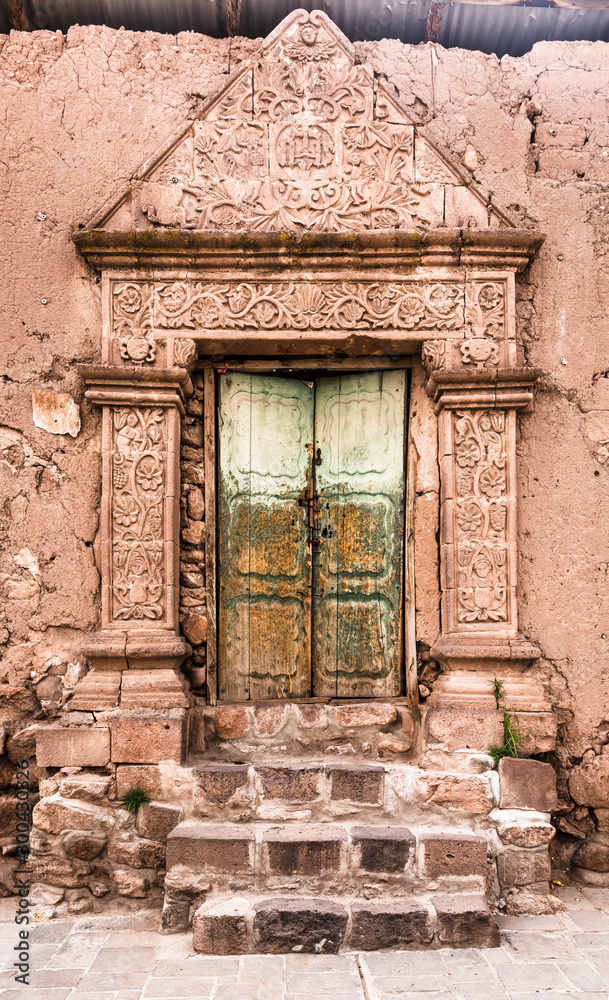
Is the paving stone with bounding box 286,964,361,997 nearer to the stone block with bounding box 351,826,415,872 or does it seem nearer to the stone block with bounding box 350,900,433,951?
the stone block with bounding box 350,900,433,951

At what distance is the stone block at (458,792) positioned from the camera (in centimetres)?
315

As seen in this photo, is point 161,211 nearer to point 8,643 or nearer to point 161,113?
point 161,113

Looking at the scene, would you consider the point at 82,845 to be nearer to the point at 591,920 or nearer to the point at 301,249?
the point at 591,920

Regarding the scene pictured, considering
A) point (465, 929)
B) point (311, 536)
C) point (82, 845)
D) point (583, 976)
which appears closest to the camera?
point (583, 976)

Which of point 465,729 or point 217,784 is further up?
point 465,729

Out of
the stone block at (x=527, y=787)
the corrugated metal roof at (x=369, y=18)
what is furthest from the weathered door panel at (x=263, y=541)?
the corrugated metal roof at (x=369, y=18)

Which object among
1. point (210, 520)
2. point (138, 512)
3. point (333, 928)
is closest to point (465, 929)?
point (333, 928)

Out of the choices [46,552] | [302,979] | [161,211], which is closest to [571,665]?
[302,979]

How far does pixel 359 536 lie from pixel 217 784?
1496 millimetres

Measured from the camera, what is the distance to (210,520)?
146 inches

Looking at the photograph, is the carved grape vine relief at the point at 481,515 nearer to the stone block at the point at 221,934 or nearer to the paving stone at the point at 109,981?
the stone block at the point at 221,934

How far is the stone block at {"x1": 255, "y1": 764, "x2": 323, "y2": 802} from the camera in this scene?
318cm

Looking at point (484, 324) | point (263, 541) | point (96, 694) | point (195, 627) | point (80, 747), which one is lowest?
point (80, 747)

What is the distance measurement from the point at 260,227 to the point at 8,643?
8.48ft
